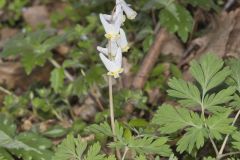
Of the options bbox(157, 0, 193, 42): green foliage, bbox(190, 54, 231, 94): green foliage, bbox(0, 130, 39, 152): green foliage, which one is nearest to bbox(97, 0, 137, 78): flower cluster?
bbox(190, 54, 231, 94): green foliage

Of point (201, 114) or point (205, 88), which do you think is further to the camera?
point (205, 88)

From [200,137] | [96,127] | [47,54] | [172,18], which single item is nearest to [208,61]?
[200,137]

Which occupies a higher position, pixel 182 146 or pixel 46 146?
pixel 182 146

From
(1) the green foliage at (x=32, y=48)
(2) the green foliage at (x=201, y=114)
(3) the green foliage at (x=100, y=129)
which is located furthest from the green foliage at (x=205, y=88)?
(1) the green foliage at (x=32, y=48)

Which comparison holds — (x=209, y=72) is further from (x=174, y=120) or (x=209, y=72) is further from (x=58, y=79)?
(x=58, y=79)

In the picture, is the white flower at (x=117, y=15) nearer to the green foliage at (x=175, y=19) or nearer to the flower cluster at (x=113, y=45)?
the flower cluster at (x=113, y=45)

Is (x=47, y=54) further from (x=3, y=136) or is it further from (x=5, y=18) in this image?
(x=5, y=18)

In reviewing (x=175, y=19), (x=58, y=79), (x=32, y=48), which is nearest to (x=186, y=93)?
(x=175, y=19)

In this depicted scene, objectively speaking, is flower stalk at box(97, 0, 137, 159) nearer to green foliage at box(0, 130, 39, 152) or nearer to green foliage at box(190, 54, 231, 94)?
green foliage at box(190, 54, 231, 94)
